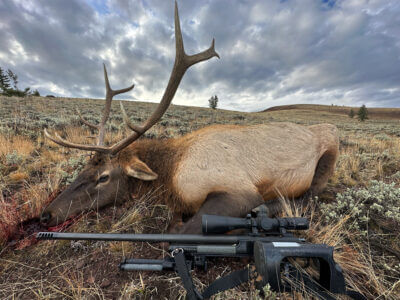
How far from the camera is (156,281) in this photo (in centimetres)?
165

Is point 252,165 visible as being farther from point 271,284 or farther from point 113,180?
point 113,180

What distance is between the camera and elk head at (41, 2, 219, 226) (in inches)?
94.3

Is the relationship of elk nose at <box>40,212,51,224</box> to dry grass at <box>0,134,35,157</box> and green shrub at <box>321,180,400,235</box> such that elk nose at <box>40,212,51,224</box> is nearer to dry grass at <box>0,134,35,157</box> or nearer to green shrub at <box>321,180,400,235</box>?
dry grass at <box>0,134,35,157</box>

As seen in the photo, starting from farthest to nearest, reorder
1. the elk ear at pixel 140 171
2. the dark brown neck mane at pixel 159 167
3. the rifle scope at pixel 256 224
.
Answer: the dark brown neck mane at pixel 159 167 < the elk ear at pixel 140 171 < the rifle scope at pixel 256 224

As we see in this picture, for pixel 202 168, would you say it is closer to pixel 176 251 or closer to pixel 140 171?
pixel 140 171

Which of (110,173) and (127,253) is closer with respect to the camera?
(127,253)

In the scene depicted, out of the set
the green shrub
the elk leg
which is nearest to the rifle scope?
the elk leg

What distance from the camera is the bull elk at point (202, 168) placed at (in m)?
2.31

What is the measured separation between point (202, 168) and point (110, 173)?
4.79 feet

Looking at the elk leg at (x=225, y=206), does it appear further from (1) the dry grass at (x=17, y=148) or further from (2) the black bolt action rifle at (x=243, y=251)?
(1) the dry grass at (x=17, y=148)

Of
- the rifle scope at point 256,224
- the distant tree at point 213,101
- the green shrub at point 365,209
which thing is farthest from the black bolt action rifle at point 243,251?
the distant tree at point 213,101

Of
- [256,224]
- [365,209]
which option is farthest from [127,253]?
[365,209]

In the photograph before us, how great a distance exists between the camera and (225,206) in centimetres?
208

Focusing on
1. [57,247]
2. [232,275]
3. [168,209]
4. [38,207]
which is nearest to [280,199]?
[232,275]
